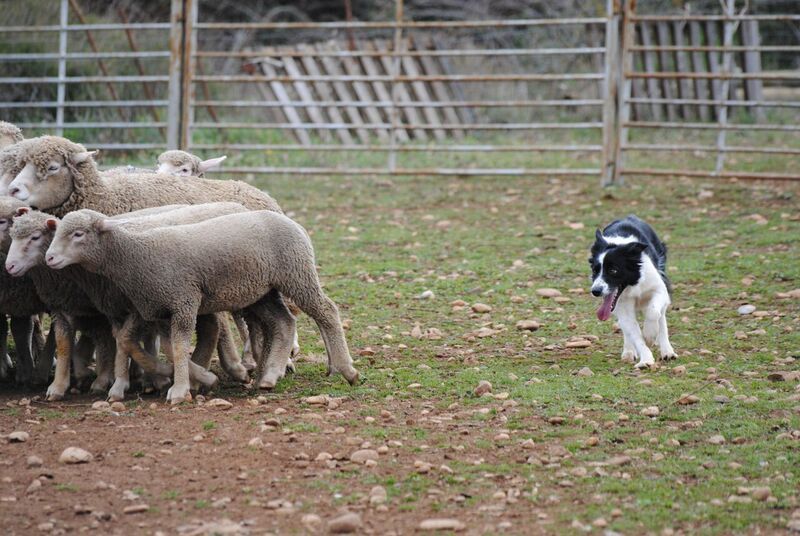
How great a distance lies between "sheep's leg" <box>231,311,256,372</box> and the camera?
7.62 metres

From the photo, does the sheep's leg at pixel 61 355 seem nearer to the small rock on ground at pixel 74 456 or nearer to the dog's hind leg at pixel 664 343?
the small rock on ground at pixel 74 456

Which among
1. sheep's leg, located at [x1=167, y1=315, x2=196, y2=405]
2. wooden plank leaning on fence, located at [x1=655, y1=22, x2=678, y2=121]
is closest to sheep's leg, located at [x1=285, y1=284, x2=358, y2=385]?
sheep's leg, located at [x1=167, y1=315, x2=196, y2=405]

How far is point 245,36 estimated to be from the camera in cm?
2053

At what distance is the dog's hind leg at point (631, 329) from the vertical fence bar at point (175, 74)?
8610 millimetres

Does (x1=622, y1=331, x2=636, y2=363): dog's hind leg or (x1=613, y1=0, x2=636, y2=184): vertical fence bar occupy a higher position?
(x1=613, y1=0, x2=636, y2=184): vertical fence bar

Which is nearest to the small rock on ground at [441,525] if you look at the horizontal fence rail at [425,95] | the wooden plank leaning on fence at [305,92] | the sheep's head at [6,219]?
the sheep's head at [6,219]

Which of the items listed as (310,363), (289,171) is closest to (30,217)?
(310,363)

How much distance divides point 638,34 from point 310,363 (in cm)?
1146

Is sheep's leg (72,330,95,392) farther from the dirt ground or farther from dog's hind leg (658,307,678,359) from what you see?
dog's hind leg (658,307,678,359)

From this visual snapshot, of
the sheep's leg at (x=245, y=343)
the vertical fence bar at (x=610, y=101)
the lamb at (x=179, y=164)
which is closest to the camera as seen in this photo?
the sheep's leg at (x=245, y=343)

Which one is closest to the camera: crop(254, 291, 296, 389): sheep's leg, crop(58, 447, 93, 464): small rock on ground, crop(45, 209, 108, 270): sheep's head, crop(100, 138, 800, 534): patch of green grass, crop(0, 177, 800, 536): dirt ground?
crop(0, 177, 800, 536): dirt ground

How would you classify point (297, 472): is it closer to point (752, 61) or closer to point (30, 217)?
point (30, 217)

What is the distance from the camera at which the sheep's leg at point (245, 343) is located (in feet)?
25.0

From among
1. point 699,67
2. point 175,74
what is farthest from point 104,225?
point 699,67
